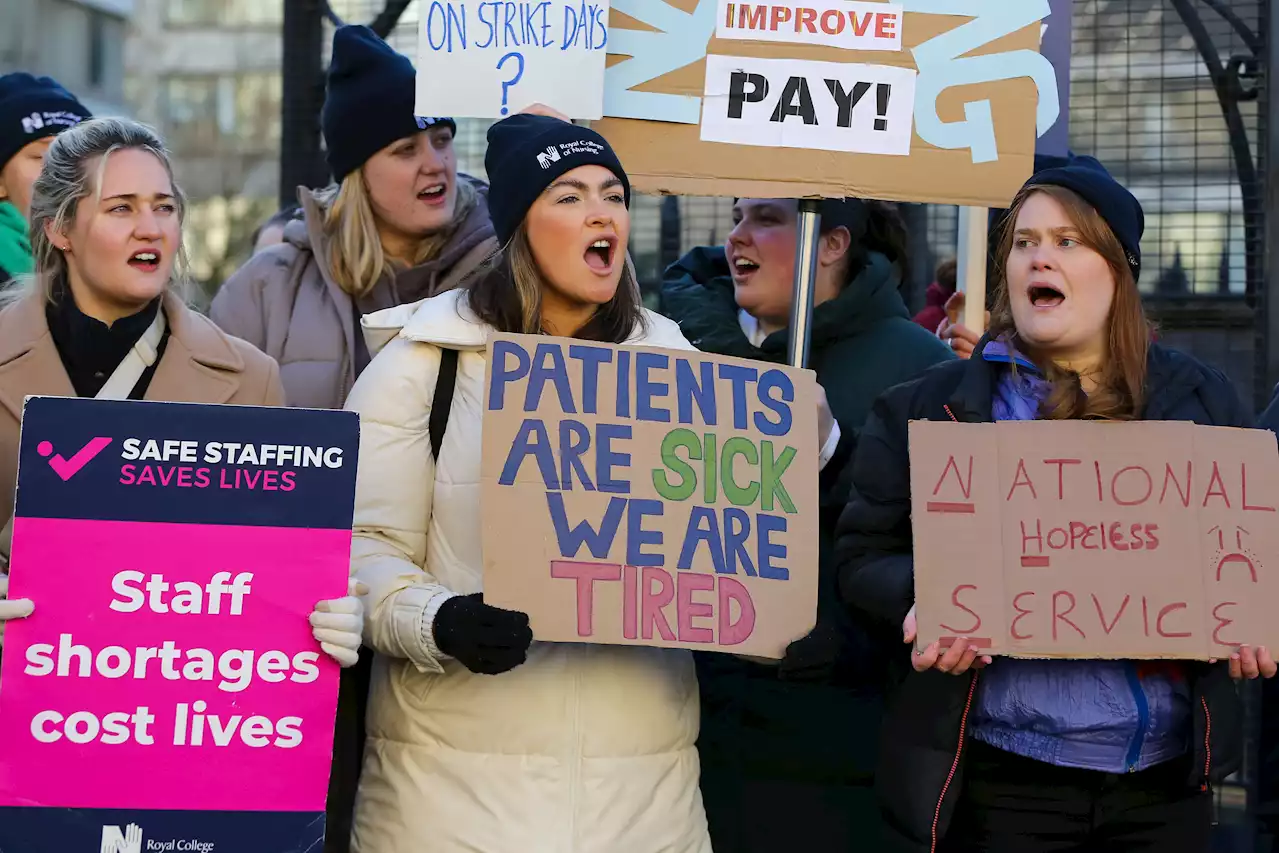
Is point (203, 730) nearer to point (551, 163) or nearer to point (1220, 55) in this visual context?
point (551, 163)

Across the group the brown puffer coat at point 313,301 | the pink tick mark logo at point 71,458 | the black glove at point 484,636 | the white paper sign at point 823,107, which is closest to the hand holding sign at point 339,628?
the black glove at point 484,636

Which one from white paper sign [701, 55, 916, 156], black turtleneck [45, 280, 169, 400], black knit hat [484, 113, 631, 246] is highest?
white paper sign [701, 55, 916, 156]

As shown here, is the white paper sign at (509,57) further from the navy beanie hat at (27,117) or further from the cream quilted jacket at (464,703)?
the navy beanie hat at (27,117)

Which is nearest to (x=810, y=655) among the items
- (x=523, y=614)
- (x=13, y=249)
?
(x=523, y=614)

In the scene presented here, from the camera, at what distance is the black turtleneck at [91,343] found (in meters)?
3.69

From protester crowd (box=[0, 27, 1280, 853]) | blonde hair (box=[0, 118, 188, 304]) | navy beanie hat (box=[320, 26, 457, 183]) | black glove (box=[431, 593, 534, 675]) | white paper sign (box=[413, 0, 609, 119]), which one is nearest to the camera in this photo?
black glove (box=[431, 593, 534, 675])

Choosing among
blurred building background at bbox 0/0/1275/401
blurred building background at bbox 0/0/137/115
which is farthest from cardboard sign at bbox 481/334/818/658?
blurred building background at bbox 0/0/137/115

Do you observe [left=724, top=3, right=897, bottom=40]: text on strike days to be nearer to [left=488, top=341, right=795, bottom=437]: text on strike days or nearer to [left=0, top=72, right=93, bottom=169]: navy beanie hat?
[left=488, top=341, right=795, bottom=437]: text on strike days

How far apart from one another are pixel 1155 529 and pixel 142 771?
189 cm

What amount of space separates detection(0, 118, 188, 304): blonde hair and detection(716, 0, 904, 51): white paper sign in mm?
1362

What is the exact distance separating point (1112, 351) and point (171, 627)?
1.84 metres

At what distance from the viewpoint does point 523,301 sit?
3.62 metres

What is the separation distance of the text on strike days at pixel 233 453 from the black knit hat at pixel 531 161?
25.9 inches

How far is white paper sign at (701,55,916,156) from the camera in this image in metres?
4.25
